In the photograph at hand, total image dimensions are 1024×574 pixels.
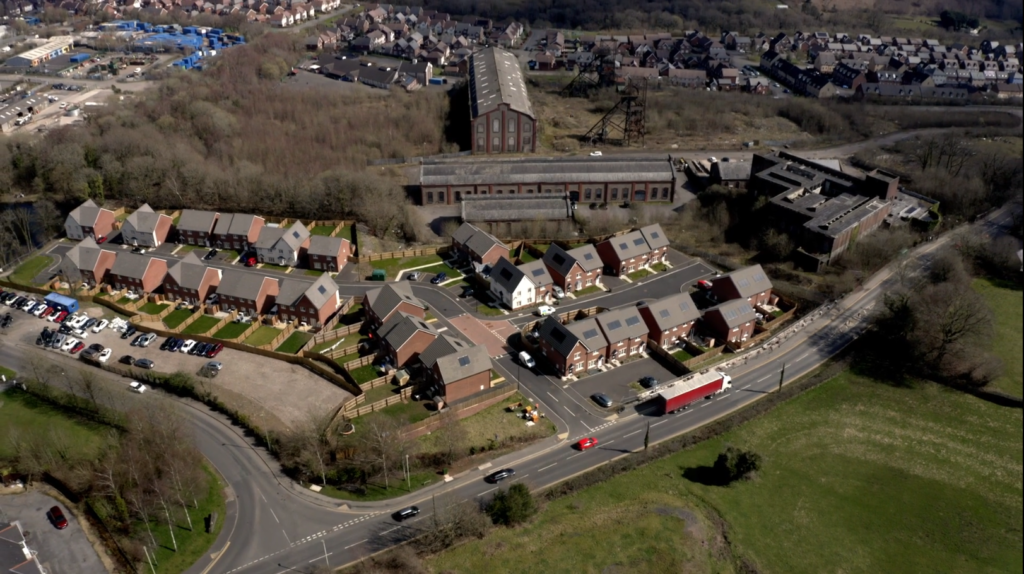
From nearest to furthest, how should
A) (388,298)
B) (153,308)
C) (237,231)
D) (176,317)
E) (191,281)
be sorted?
(388,298), (176,317), (191,281), (153,308), (237,231)

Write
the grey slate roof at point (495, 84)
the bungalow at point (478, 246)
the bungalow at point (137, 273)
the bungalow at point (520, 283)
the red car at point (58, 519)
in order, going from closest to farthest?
the red car at point (58, 519) < the bungalow at point (520, 283) < the bungalow at point (137, 273) < the bungalow at point (478, 246) < the grey slate roof at point (495, 84)

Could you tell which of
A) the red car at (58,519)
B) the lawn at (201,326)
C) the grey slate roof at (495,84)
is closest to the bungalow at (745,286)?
the lawn at (201,326)

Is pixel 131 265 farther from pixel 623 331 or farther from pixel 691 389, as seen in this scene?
pixel 691 389

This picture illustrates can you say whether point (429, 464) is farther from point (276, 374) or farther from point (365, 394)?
point (276, 374)

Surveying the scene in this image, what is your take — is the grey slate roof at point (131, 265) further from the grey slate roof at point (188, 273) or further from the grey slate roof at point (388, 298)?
the grey slate roof at point (388, 298)

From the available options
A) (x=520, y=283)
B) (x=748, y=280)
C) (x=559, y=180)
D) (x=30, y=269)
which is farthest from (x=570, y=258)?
(x=30, y=269)

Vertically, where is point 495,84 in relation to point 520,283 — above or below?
above
